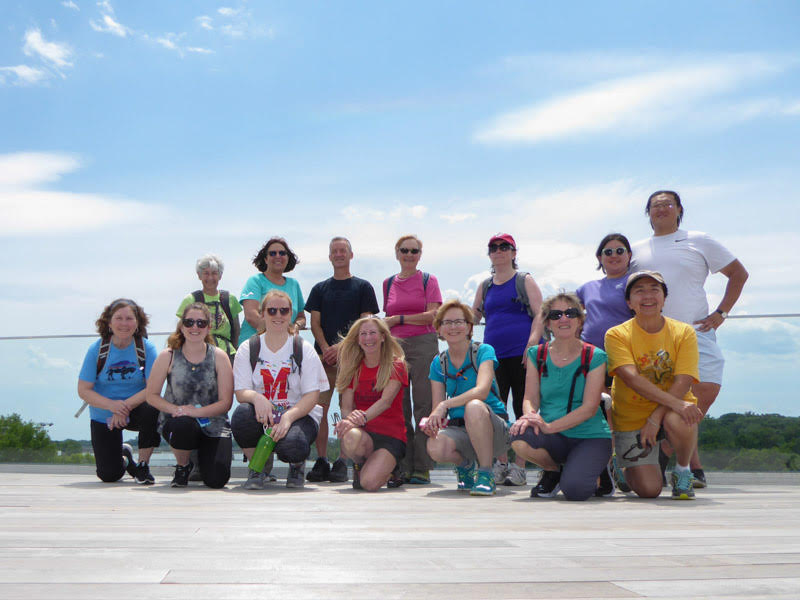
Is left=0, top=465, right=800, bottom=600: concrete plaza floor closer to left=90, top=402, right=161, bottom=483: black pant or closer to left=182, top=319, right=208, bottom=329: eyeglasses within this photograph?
left=90, top=402, right=161, bottom=483: black pant

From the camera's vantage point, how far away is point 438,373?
4.77 metres

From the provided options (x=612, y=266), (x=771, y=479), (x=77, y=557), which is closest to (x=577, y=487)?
(x=612, y=266)

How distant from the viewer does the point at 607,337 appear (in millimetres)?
4359

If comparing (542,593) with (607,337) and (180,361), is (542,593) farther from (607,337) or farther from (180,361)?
(180,361)

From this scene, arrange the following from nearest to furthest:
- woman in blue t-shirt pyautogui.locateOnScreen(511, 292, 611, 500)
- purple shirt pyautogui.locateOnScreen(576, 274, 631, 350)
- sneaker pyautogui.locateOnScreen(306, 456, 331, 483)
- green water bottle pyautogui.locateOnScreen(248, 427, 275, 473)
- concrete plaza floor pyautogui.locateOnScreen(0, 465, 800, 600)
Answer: concrete plaza floor pyautogui.locateOnScreen(0, 465, 800, 600)
woman in blue t-shirt pyautogui.locateOnScreen(511, 292, 611, 500)
green water bottle pyautogui.locateOnScreen(248, 427, 275, 473)
purple shirt pyautogui.locateOnScreen(576, 274, 631, 350)
sneaker pyautogui.locateOnScreen(306, 456, 331, 483)

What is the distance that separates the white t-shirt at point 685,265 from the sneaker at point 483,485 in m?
1.70

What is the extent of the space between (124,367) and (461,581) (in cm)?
397

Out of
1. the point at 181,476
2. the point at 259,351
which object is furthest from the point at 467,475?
the point at 181,476

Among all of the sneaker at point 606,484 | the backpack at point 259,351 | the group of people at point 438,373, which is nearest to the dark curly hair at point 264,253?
the group of people at point 438,373

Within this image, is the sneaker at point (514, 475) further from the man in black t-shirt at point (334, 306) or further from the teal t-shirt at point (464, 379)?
the man in black t-shirt at point (334, 306)

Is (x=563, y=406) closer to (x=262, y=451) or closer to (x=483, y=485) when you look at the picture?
(x=483, y=485)

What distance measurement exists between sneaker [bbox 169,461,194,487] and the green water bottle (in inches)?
17.3

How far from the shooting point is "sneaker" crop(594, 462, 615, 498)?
4328mm

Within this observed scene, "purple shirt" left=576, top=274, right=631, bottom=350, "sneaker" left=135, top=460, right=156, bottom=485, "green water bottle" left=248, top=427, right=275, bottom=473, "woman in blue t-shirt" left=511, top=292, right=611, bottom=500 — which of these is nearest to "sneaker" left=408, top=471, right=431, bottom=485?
"green water bottle" left=248, top=427, right=275, bottom=473
